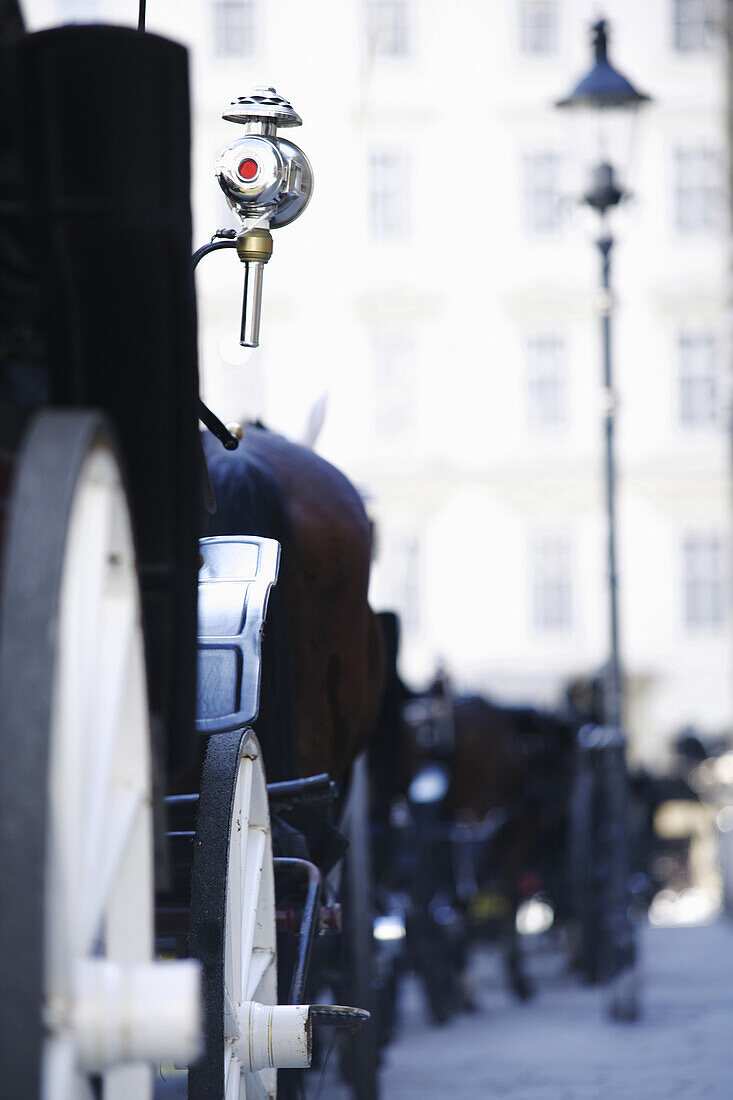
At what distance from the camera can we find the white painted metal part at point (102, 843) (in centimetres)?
173

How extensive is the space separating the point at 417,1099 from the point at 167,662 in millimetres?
3779

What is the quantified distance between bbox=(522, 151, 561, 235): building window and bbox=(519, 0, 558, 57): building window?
1.77 m

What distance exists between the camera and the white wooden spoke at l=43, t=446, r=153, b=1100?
173 cm

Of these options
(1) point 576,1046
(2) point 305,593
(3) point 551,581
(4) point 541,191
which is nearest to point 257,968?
(2) point 305,593

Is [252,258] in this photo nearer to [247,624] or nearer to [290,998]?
[247,624]

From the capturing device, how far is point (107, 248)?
2.14m

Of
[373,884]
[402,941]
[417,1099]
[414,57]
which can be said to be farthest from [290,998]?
[414,57]

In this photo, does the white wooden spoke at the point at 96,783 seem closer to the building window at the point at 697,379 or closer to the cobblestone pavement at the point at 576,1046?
the cobblestone pavement at the point at 576,1046

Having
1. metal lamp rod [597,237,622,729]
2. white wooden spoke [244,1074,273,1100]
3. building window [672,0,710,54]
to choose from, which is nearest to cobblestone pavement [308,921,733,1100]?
metal lamp rod [597,237,622,729]

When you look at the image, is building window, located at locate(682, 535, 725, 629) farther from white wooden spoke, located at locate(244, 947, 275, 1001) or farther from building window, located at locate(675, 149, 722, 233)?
white wooden spoke, located at locate(244, 947, 275, 1001)

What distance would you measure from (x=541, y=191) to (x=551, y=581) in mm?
6174

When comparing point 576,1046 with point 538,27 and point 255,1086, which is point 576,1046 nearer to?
point 255,1086

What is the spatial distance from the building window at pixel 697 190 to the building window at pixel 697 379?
70.8 inches

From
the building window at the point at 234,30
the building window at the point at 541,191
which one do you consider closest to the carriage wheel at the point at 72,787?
the building window at the point at 541,191
